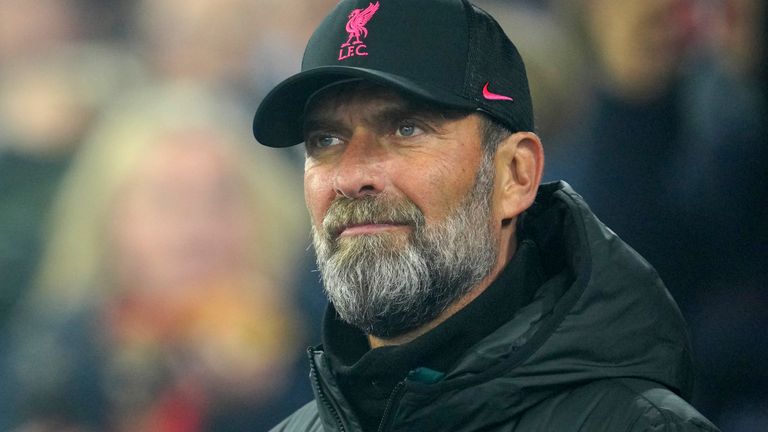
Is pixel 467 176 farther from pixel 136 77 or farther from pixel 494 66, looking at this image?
pixel 136 77

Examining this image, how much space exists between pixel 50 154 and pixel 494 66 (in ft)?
5.49

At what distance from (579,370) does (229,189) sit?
1705mm

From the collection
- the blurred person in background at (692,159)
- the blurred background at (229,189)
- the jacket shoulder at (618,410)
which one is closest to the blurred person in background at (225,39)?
the blurred background at (229,189)

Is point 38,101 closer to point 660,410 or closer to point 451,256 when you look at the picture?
point 451,256

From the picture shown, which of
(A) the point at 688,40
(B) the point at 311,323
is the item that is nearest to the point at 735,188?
(A) the point at 688,40

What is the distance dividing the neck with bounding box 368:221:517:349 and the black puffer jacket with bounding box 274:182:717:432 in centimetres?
13

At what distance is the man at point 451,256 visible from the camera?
1.41m

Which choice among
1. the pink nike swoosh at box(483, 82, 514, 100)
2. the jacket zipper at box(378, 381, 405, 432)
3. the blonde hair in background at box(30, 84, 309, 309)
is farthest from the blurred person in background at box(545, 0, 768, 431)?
the jacket zipper at box(378, 381, 405, 432)

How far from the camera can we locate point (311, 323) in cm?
293

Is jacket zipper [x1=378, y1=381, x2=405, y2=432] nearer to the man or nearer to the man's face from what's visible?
the man

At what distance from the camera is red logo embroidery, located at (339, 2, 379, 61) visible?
1560mm

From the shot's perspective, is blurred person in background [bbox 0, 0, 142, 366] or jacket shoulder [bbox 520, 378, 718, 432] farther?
blurred person in background [bbox 0, 0, 142, 366]

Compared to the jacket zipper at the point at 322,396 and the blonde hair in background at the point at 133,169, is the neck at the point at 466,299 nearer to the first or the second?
the jacket zipper at the point at 322,396

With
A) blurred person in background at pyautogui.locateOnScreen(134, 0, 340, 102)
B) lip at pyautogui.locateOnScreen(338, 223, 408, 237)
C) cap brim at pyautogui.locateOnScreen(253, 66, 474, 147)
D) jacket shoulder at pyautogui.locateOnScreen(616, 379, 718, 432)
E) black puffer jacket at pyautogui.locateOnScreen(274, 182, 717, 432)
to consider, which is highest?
blurred person in background at pyautogui.locateOnScreen(134, 0, 340, 102)
